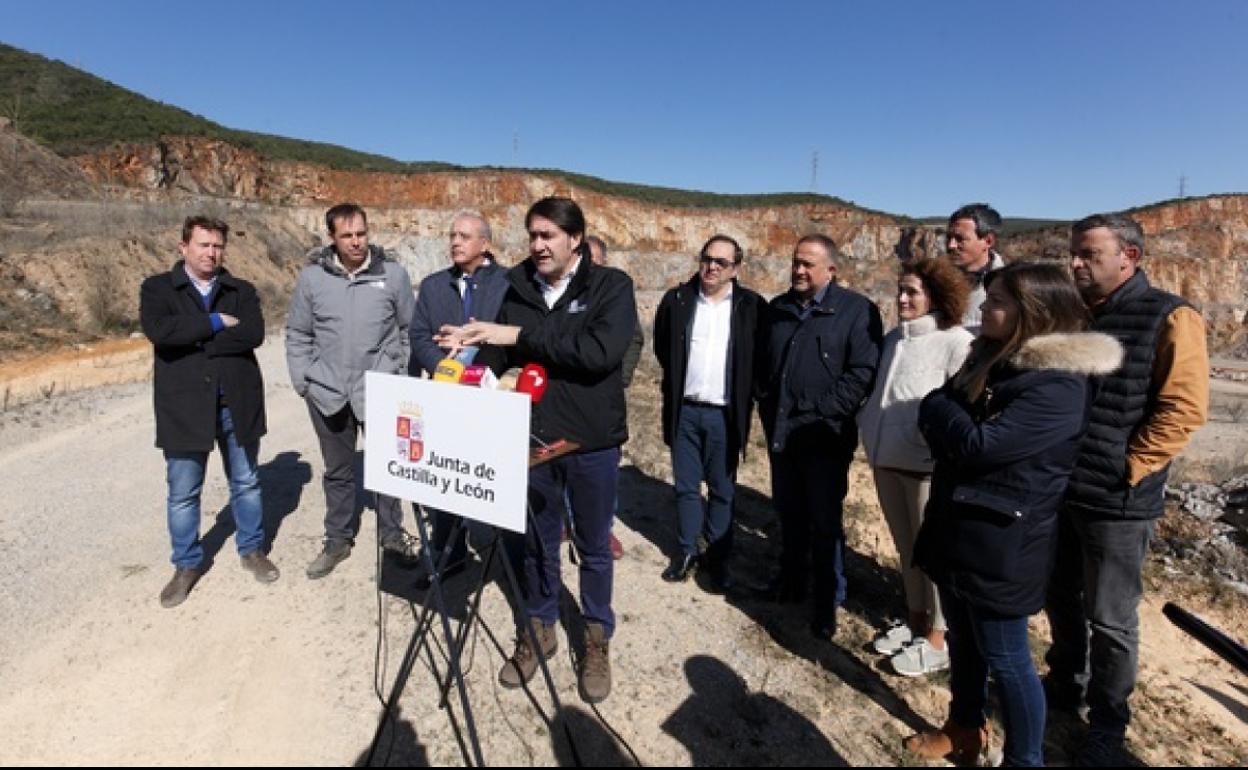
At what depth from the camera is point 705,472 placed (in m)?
4.16

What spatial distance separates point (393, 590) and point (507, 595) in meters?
0.71

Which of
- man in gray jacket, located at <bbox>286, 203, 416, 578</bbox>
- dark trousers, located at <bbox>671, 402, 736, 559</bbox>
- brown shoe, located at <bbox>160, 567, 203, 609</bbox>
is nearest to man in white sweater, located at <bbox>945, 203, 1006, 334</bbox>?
dark trousers, located at <bbox>671, 402, 736, 559</bbox>

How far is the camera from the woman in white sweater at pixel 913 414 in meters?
3.22

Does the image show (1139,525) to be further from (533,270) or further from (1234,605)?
(1234,605)

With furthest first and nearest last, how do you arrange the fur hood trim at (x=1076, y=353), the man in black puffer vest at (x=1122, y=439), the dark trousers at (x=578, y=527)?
1. the dark trousers at (x=578, y=527)
2. the man in black puffer vest at (x=1122, y=439)
3. the fur hood trim at (x=1076, y=353)

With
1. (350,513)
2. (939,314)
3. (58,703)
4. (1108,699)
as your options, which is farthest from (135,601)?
(1108,699)

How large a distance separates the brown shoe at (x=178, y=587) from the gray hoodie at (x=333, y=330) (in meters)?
1.24

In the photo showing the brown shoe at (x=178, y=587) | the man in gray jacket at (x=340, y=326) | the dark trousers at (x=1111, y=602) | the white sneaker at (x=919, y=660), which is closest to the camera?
the dark trousers at (x=1111, y=602)

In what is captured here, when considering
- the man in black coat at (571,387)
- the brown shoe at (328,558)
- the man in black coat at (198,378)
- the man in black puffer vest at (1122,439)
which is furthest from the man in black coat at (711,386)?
the man in black coat at (198,378)

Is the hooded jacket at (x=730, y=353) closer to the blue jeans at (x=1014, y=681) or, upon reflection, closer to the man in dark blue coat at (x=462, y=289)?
the man in dark blue coat at (x=462, y=289)

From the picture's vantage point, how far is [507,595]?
4.01 metres

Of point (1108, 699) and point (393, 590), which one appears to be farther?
point (393, 590)

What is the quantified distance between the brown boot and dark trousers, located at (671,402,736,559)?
1.57 meters

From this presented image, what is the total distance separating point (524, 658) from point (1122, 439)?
292cm
